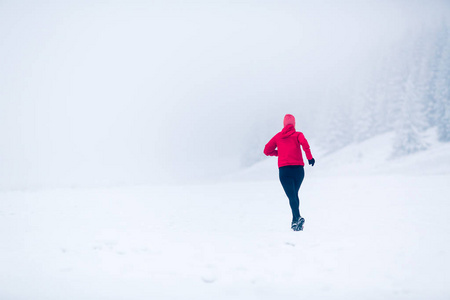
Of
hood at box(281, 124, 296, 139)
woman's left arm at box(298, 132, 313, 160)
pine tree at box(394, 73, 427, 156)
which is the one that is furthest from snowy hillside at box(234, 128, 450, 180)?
hood at box(281, 124, 296, 139)

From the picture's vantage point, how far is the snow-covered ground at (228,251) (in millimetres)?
3736

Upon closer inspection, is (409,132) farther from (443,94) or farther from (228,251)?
(228,251)

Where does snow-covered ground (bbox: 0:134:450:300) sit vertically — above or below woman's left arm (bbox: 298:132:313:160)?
below

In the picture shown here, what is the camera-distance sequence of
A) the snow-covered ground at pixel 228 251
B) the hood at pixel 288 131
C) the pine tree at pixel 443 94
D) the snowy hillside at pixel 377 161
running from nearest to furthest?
the snow-covered ground at pixel 228 251
the hood at pixel 288 131
the snowy hillside at pixel 377 161
the pine tree at pixel 443 94

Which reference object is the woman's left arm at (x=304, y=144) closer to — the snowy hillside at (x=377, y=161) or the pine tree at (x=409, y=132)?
the snowy hillside at (x=377, y=161)

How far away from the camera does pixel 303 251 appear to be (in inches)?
205

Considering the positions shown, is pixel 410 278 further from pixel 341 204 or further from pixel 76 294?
pixel 341 204

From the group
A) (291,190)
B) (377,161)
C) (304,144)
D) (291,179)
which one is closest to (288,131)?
(304,144)

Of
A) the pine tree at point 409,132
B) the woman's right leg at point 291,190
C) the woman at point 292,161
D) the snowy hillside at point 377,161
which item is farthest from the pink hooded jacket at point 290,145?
the pine tree at point 409,132

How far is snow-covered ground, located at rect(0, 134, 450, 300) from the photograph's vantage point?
12.3 feet

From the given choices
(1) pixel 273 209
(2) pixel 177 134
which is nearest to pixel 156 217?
(1) pixel 273 209

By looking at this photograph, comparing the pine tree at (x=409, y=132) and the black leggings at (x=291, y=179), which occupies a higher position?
the pine tree at (x=409, y=132)

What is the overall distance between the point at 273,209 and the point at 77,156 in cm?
13279

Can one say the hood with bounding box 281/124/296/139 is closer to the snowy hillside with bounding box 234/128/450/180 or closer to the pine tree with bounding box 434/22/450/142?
the snowy hillside with bounding box 234/128/450/180
